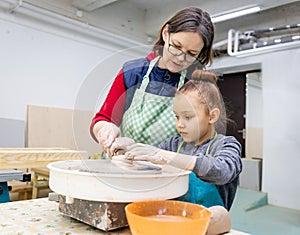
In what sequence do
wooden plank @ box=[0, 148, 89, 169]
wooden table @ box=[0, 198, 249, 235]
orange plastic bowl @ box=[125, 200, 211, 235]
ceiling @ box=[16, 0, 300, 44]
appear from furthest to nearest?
ceiling @ box=[16, 0, 300, 44] < wooden plank @ box=[0, 148, 89, 169] < wooden table @ box=[0, 198, 249, 235] < orange plastic bowl @ box=[125, 200, 211, 235]

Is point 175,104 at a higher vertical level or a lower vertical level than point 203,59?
lower

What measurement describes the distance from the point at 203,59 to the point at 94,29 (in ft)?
9.33

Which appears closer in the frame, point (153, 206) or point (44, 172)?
point (153, 206)

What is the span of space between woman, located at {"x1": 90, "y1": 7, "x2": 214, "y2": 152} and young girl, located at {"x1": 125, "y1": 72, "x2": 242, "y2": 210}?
0.05 m

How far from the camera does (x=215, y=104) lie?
836mm

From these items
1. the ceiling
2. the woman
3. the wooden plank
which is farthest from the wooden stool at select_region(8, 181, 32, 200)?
the woman

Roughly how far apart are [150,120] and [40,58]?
2.71m

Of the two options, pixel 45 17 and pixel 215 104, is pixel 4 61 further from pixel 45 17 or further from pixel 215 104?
pixel 215 104

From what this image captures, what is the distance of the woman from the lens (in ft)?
2.69

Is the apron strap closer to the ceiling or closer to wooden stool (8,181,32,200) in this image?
wooden stool (8,181,32,200)

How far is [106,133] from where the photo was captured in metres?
0.79

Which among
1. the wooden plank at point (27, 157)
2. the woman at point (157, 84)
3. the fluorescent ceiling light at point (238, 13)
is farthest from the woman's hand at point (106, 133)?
the fluorescent ceiling light at point (238, 13)

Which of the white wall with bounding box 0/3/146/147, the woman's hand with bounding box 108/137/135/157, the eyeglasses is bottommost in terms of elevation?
the woman's hand with bounding box 108/137/135/157

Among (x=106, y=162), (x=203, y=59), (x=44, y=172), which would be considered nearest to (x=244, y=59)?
(x=44, y=172)
